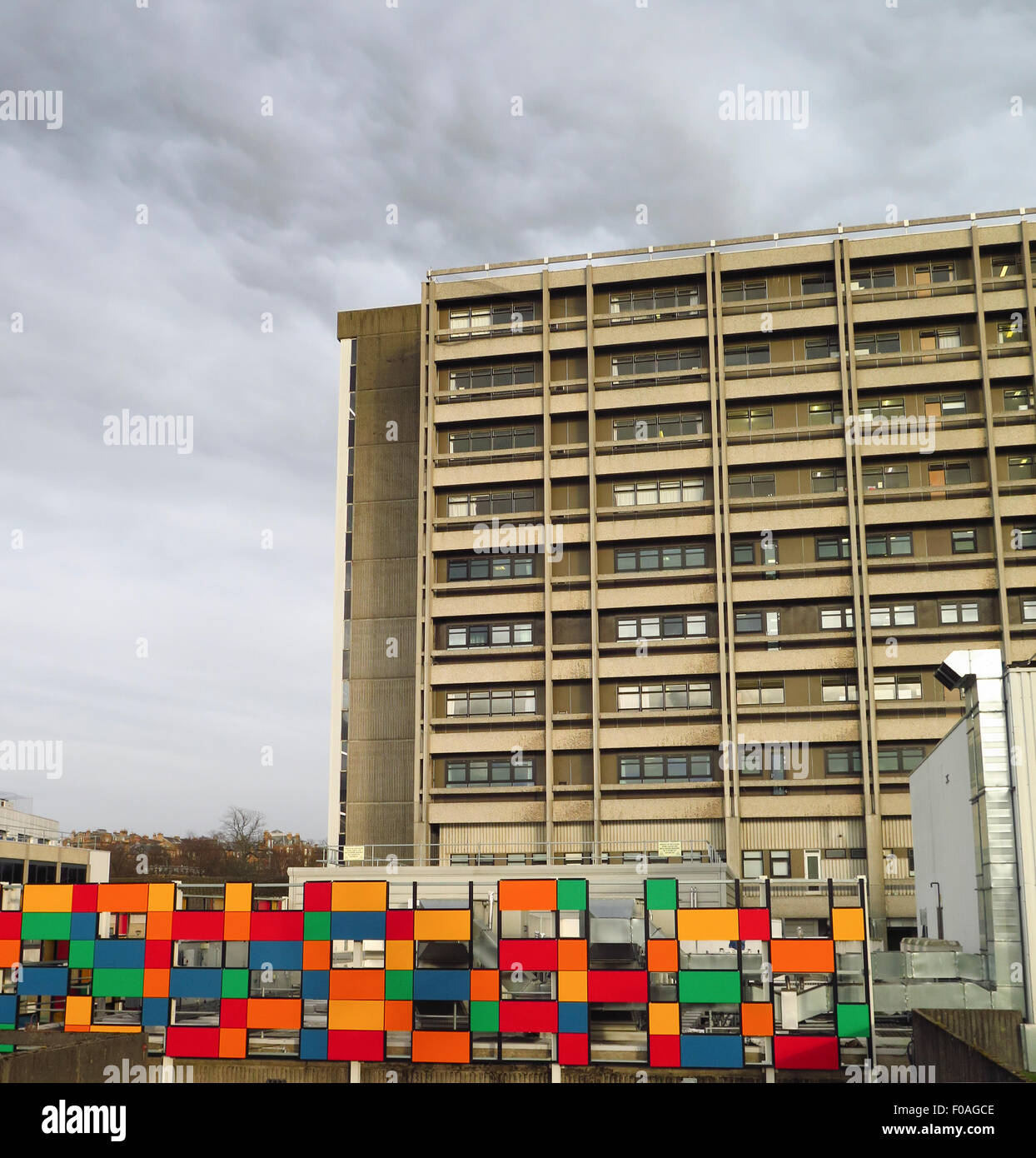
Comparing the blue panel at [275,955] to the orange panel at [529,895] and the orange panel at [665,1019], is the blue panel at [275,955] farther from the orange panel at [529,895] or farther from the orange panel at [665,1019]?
the orange panel at [665,1019]

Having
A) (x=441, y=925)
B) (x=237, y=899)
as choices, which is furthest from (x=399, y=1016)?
(x=237, y=899)

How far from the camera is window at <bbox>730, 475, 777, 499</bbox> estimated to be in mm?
73250

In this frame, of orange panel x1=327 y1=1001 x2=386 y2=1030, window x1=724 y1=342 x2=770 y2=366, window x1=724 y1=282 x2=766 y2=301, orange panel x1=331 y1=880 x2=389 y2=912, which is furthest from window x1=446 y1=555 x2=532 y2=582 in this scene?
orange panel x1=327 y1=1001 x2=386 y2=1030

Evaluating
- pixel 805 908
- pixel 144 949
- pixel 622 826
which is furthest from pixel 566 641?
pixel 144 949

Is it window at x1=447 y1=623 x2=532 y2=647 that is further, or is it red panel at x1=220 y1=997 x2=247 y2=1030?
window at x1=447 y1=623 x2=532 y2=647

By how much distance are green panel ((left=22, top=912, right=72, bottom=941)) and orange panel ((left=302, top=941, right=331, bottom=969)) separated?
8.36m

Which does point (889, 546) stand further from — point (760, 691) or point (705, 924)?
point (705, 924)

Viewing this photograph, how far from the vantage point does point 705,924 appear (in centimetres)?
3425

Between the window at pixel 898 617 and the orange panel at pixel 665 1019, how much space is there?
41.5 metres

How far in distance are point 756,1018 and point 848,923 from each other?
3883mm

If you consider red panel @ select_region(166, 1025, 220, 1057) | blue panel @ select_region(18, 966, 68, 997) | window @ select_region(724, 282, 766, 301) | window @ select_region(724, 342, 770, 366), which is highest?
window @ select_region(724, 282, 766, 301)

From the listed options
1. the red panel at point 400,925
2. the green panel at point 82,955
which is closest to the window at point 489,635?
the red panel at point 400,925

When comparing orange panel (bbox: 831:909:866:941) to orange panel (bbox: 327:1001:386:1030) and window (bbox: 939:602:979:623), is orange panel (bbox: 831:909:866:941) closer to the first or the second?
orange panel (bbox: 327:1001:386:1030)
